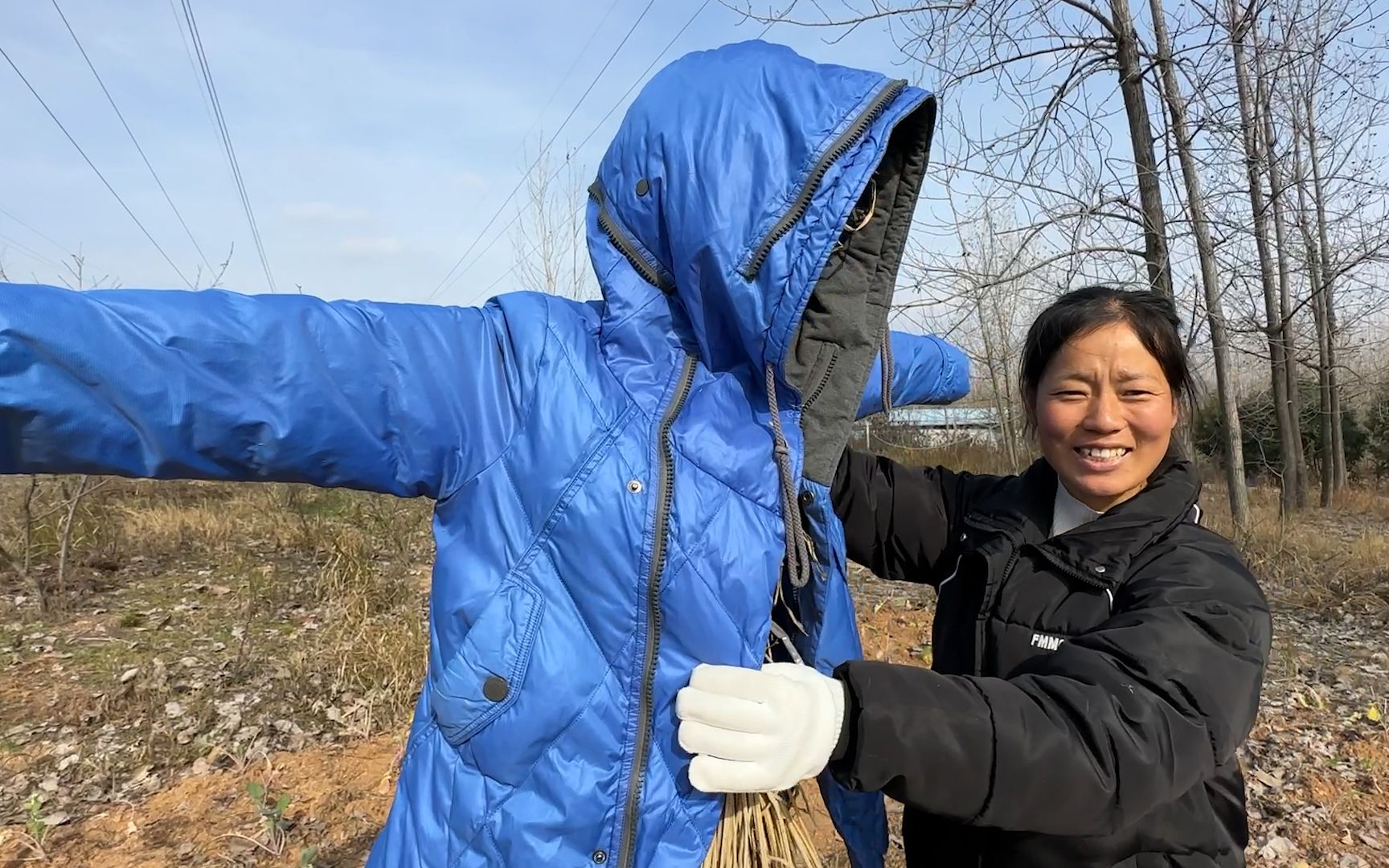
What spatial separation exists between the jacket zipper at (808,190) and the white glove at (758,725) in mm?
540

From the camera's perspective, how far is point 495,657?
3.43ft

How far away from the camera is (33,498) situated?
596 centimetres

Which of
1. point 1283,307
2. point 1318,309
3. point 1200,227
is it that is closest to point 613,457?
point 1200,227

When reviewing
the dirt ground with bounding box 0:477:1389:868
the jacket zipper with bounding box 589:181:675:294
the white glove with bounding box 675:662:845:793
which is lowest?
the dirt ground with bounding box 0:477:1389:868

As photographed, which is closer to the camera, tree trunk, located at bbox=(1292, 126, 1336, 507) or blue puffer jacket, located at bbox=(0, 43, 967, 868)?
blue puffer jacket, located at bbox=(0, 43, 967, 868)

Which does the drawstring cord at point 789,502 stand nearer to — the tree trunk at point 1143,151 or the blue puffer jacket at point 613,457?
the blue puffer jacket at point 613,457

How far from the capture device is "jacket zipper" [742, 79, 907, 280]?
1.13 meters

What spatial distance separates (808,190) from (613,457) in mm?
457

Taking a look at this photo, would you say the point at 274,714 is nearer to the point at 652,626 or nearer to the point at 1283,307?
the point at 652,626

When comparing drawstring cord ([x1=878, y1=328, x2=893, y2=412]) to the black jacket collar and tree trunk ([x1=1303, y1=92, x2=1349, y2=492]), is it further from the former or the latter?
tree trunk ([x1=1303, y1=92, x2=1349, y2=492])

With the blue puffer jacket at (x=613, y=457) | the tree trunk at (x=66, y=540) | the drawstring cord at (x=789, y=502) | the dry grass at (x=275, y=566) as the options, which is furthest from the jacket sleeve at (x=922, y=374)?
the tree trunk at (x=66, y=540)

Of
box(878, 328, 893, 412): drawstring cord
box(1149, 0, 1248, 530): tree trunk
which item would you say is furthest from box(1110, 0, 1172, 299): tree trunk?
box(878, 328, 893, 412): drawstring cord

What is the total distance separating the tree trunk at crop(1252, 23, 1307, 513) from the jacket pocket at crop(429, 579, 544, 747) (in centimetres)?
646

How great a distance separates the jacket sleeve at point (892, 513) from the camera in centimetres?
166
